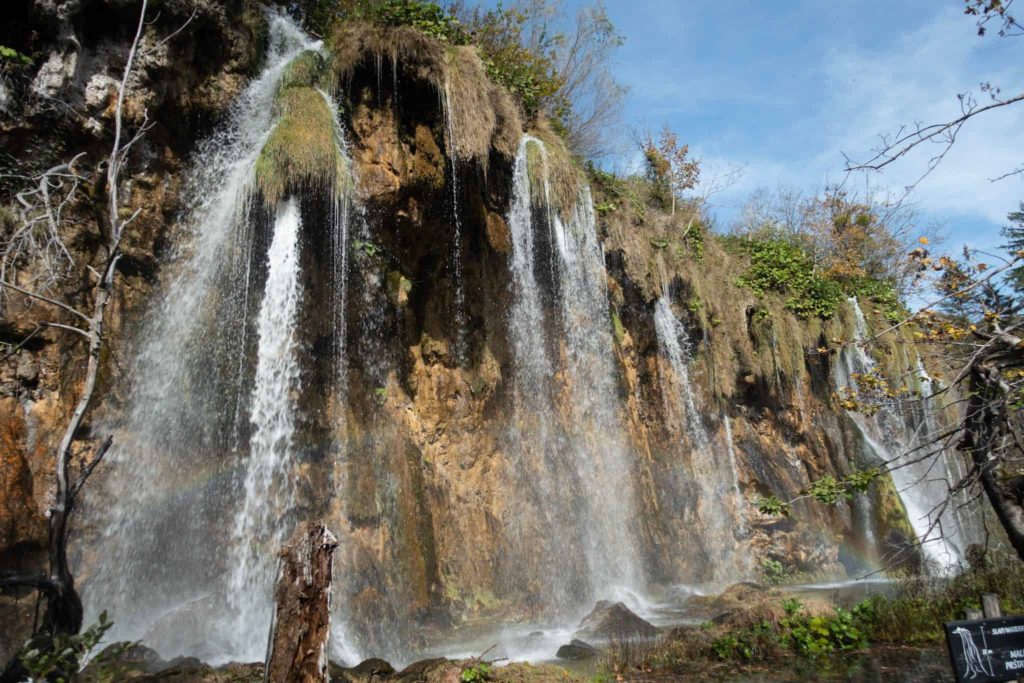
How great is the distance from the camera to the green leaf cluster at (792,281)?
1845cm

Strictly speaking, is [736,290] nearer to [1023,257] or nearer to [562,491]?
[562,491]

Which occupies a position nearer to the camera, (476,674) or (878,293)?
(476,674)

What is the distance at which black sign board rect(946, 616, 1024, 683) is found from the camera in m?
3.96

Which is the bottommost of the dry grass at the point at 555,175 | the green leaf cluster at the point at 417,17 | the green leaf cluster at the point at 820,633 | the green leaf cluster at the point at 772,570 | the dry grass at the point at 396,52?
the green leaf cluster at the point at 820,633

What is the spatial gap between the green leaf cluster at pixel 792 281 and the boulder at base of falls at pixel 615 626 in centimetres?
1103

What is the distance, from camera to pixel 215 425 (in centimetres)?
931

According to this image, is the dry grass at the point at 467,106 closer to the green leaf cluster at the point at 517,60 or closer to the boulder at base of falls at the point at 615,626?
the green leaf cluster at the point at 517,60

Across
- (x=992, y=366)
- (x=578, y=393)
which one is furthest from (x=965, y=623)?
(x=578, y=393)

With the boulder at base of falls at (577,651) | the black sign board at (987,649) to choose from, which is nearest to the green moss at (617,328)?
the boulder at base of falls at (577,651)

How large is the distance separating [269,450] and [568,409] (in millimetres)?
5808

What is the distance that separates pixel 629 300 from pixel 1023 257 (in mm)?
11307

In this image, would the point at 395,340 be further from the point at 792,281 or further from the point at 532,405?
the point at 792,281

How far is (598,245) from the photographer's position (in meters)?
14.7

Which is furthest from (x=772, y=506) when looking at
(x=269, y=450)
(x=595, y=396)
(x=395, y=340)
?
(x=595, y=396)
